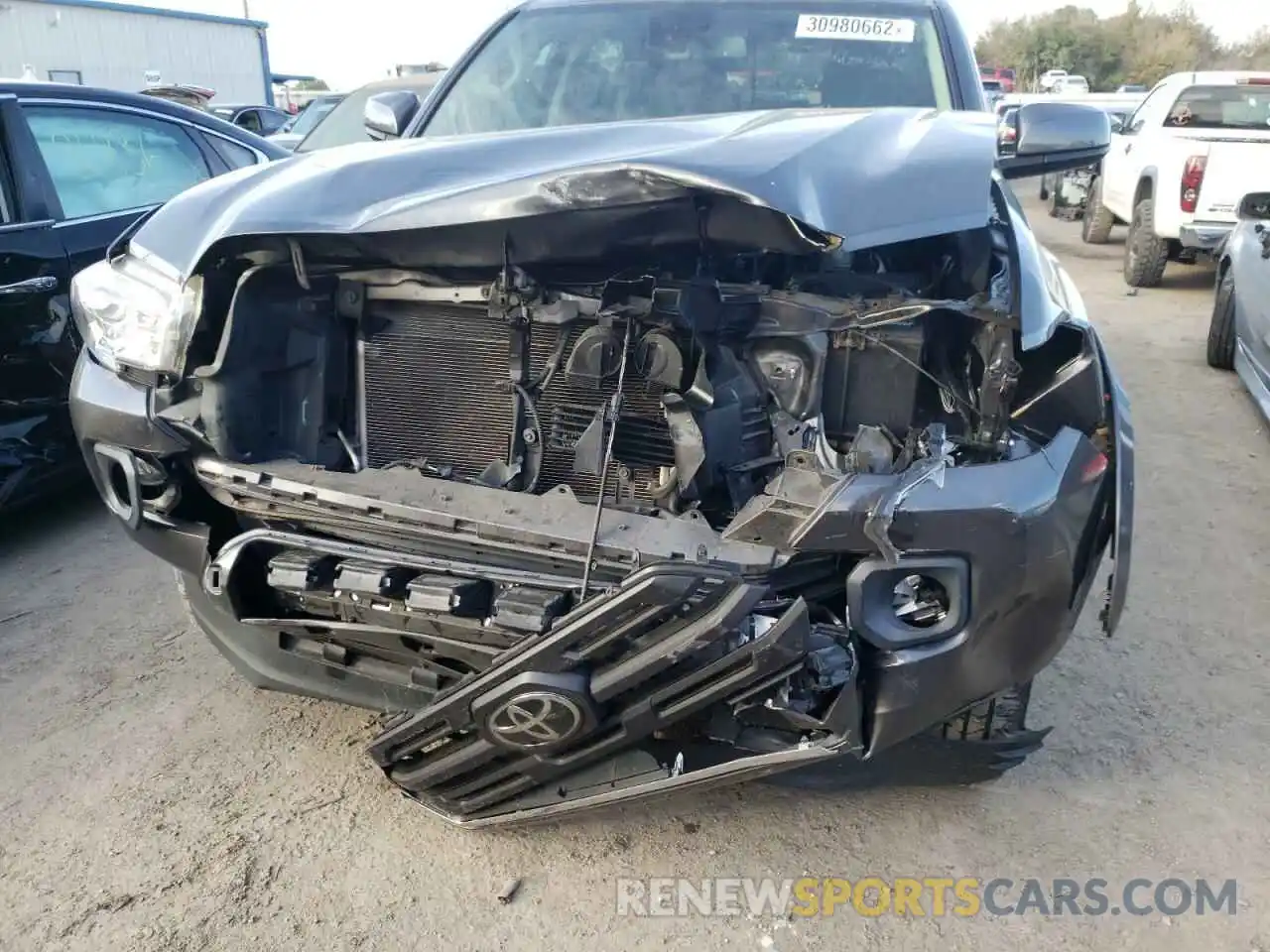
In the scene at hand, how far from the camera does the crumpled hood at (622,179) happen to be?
1885 mm

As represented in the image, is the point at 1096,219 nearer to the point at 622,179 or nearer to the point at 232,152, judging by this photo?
the point at 232,152

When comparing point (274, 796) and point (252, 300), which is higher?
point (252, 300)

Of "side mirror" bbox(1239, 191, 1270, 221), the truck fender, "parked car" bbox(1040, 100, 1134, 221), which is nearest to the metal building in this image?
"parked car" bbox(1040, 100, 1134, 221)

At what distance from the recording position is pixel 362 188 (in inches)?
82.2

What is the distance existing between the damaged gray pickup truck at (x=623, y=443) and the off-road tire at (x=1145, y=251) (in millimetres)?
7019

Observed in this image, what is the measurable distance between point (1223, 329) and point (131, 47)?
2555cm

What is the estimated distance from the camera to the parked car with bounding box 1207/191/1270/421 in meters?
4.94

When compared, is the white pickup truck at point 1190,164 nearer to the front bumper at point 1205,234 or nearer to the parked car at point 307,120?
the front bumper at point 1205,234

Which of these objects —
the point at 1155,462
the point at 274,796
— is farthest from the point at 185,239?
the point at 1155,462

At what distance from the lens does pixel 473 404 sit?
234 cm

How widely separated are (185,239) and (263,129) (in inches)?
477

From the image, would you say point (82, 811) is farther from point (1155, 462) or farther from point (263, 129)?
point (263, 129)

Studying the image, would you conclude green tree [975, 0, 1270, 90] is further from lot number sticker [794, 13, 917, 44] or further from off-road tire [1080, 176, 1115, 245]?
lot number sticker [794, 13, 917, 44]
